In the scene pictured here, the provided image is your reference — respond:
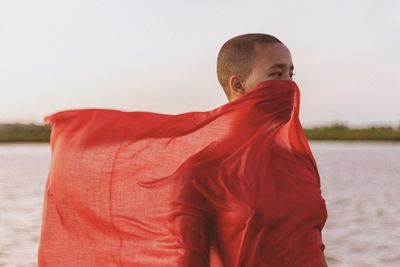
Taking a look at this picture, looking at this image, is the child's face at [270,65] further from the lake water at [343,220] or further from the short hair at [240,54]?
the lake water at [343,220]

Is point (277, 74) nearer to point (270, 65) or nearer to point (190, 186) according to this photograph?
point (270, 65)

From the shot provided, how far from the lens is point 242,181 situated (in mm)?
2520

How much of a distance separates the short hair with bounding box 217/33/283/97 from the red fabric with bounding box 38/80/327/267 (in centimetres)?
12

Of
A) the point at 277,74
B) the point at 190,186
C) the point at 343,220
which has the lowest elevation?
the point at 343,220

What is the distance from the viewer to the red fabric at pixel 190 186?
2516 mm

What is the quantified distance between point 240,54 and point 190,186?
397 mm

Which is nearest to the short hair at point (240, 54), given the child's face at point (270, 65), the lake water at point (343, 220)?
the child's face at point (270, 65)

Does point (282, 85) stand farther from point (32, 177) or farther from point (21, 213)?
point (32, 177)

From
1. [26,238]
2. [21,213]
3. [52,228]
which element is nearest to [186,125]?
[52,228]

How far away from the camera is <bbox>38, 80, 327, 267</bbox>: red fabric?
2.52m

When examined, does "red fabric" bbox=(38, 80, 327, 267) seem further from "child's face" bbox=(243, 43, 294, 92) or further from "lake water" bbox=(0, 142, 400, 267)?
"lake water" bbox=(0, 142, 400, 267)

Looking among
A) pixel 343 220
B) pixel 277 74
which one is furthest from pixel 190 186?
pixel 343 220

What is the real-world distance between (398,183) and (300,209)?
20.3 metres

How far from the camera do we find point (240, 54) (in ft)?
8.68
